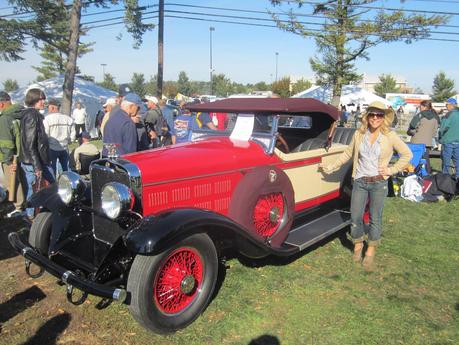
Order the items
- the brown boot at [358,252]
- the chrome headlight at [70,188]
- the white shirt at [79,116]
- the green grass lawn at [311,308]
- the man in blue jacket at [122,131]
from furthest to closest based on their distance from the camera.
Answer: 1. the white shirt at [79,116]
2. the man in blue jacket at [122,131]
3. the brown boot at [358,252]
4. the chrome headlight at [70,188]
5. the green grass lawn at [311,308]

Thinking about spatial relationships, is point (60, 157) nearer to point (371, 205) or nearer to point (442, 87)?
point (371, 205)

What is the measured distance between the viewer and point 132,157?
11.1ft

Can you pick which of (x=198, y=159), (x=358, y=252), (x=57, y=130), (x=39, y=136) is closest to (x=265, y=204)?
(x=198, y=159)

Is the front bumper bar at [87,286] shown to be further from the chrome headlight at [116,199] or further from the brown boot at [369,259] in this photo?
the brown boot at [369,259]

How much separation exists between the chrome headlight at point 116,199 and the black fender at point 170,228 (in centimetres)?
27

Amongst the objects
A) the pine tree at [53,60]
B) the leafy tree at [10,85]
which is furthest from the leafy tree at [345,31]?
the leafy tree at [10,85]

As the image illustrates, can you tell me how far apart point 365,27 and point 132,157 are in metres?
17.9

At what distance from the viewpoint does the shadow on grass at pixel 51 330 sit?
2.80 meters

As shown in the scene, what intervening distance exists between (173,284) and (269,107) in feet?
6.83

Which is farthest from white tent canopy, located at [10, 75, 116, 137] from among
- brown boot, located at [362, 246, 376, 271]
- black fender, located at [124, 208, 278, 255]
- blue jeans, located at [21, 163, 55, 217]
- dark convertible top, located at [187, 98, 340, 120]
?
black fender, located at [124, 208, 278, 255]

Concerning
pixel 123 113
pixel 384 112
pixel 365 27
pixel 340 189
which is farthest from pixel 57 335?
pixel 365 27

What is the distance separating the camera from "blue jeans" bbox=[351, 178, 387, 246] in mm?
3980

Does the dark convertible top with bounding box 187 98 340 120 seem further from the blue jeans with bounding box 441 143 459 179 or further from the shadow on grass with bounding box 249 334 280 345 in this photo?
the blue jeans with bounding box 441 143 459 179

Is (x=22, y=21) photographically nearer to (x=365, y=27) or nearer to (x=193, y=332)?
(x=365, y=27)
